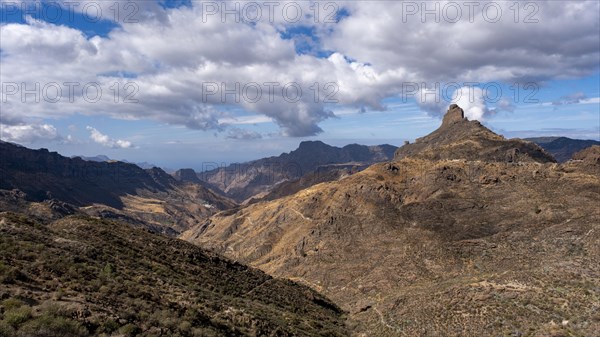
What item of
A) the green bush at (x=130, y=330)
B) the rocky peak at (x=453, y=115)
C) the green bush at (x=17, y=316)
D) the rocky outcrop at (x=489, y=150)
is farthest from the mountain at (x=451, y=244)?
the rocky peak at (x=453, y=115)

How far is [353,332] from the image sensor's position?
42.6 metres

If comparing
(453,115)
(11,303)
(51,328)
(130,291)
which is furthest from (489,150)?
(11,303)

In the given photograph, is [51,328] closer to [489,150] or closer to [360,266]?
[360,266]

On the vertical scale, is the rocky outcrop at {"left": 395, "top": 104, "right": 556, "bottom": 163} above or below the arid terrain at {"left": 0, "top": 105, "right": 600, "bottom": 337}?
above

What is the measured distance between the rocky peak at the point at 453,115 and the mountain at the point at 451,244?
2290 inches

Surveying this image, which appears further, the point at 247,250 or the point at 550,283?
the point at 247,250

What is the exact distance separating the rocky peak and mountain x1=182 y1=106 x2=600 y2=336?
5816 centimetres

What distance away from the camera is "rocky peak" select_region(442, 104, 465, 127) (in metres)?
185

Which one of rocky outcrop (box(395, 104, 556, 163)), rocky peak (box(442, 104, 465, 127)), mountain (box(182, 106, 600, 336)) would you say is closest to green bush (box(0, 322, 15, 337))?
mountain (box(182, 106, 600, 336))

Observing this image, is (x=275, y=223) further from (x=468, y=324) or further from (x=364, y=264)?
(x=468, y=324)

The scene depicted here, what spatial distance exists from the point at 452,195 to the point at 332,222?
87.3 ft

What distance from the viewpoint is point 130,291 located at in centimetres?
2866

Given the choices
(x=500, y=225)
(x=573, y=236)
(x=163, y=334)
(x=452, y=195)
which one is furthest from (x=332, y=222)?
(x=163, y=334)

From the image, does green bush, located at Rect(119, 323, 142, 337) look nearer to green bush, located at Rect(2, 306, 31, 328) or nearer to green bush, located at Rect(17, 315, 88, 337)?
green bush, located at Rect(17, 315, 88, 337)
